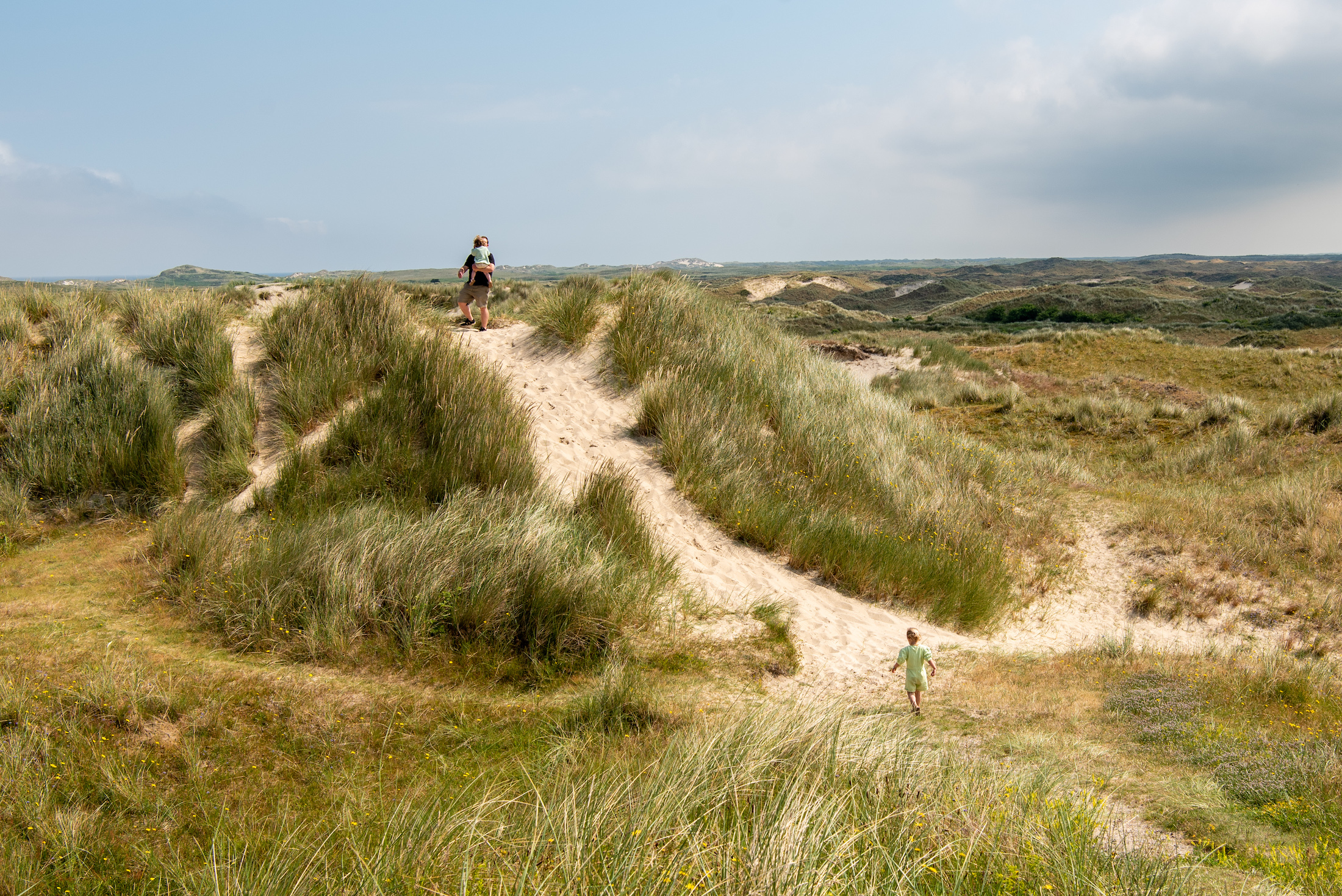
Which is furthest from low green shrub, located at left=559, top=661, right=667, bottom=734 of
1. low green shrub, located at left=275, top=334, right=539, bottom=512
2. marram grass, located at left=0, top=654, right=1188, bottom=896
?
low green shrub, located at left=275, top=334, right=539, bottom=512

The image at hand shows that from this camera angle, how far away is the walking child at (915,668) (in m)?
5.31

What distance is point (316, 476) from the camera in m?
7.23

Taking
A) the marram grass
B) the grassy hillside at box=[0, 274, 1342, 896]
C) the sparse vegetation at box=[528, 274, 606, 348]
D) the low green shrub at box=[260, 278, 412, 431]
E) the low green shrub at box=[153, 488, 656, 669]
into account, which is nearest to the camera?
the marram grass

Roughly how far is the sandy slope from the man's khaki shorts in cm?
72

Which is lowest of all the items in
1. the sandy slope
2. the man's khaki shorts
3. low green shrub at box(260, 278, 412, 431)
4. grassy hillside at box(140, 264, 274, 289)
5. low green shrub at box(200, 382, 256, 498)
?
the sandy slope

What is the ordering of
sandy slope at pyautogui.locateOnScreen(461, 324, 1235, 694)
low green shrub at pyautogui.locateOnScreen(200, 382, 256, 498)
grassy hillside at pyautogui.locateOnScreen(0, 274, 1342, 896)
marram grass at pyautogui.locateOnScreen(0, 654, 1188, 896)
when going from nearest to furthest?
marram grass at pyautogui.locateOnScreen(0, 654, 1188, 896)
grassy hillside at pyautogui.locateOnScreen(0, 274, 1342, 896)
sandy slope at pyautogui.locateOnScreen(461, 324, 1235, 694)
low green shrub at pyautogui.locateOnScreen(200, 382, 256, 498)

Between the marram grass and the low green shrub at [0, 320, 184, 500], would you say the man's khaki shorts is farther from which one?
the marram grass

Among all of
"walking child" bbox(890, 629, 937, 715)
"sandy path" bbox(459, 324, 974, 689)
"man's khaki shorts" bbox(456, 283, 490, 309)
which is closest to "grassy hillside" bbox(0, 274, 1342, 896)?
"walking child" bbox(890, 629, 937, 715)

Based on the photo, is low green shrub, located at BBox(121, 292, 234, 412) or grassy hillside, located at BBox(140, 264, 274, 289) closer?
low green shrub, located at BBox(121, 292, 234, 412)

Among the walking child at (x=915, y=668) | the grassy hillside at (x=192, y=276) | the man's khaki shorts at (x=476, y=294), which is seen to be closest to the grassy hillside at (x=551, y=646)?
the walking child at (x=915, y=668)

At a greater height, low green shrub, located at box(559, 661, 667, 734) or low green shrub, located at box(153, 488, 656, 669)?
low green shrub, located at box(153, 488, 656, 669)

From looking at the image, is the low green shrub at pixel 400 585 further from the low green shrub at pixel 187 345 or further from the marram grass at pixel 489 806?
the low green shrub at pixel 187 345

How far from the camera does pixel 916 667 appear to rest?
5.32 meters

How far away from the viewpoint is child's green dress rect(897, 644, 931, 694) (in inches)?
209
